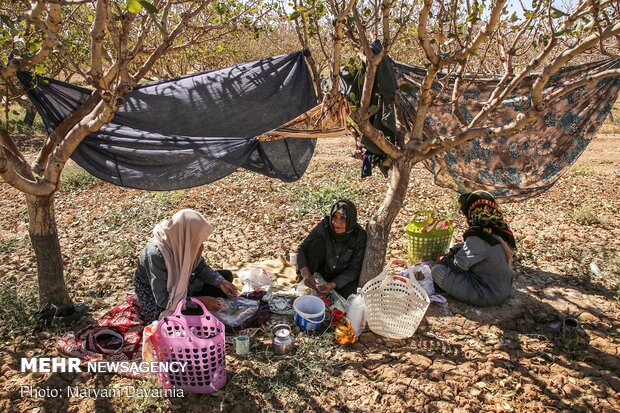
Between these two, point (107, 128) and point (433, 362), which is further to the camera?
point (107, 128)

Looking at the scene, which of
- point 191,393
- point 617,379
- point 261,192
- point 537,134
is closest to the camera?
point 191,393

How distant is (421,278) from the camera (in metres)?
3.70

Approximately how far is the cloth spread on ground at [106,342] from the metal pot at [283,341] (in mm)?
942

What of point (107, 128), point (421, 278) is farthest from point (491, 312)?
point (107, 128)

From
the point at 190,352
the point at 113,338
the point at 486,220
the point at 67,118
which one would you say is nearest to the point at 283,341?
the point at 190,352

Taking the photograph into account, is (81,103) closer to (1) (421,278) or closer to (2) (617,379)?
(1) (421,278)

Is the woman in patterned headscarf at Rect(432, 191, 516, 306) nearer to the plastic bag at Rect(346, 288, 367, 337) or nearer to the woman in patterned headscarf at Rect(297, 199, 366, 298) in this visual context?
the woman in patterned headscarf at Rect(297, 199, 366, 298)

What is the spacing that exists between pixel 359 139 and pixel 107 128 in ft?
7.30

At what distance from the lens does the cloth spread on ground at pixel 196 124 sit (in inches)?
137

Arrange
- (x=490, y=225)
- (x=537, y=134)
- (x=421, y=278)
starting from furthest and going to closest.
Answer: (x=537, y=134) < (x=421, y=278) < (x=490, y=225)

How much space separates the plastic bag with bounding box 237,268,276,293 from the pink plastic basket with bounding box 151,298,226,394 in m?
1.19

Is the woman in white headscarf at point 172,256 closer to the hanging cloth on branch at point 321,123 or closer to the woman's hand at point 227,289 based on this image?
the woman's hand at point 227,289

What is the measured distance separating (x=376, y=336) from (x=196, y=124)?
2457mm

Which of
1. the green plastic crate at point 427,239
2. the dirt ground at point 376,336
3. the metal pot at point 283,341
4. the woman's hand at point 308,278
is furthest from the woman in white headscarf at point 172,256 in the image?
the green plastic crate at point 427,239
